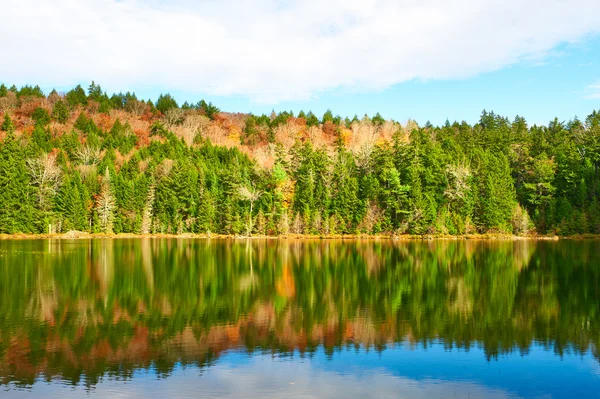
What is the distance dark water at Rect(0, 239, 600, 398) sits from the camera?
11.3 meters

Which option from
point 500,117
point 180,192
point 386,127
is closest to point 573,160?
point 500,117

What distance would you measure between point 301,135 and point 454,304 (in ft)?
295

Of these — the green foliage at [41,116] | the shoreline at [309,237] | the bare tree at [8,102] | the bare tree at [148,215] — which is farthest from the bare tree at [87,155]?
the bare tree at [8,102]

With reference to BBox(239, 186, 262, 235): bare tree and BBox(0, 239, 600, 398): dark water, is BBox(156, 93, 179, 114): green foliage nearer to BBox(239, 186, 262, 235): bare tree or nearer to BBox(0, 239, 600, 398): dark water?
BBox(239, 186, 262, 235): bare tree

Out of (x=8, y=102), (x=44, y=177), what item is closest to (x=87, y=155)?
(x=44, y=177)

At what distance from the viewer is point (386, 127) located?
11206 centimetres

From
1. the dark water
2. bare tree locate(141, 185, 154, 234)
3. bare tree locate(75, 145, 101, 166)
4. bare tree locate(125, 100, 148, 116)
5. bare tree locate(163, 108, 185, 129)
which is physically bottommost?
the dark water

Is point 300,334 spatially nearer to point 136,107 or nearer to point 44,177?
point 44,177

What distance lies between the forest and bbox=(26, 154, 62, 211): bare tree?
0.15 m

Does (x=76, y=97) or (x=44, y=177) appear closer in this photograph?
(x=44, y=177)

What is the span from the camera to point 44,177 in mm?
72750

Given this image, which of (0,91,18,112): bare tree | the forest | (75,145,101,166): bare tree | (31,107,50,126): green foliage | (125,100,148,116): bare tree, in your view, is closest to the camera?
the forest

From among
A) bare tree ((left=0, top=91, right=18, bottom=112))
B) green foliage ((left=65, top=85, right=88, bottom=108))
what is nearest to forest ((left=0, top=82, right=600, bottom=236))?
bare tree ((left=0, top=91, right=18, bottom=112))

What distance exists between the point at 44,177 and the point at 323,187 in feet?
126
